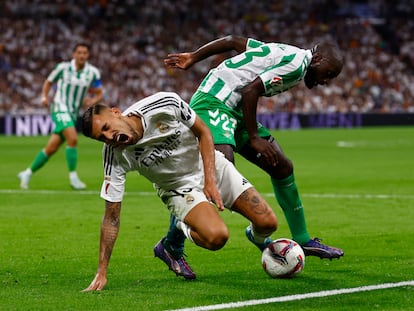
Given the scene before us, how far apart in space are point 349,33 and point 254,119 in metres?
39.9

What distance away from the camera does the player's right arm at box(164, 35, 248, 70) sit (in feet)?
28.7

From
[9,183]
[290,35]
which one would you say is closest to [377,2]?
[290,35]

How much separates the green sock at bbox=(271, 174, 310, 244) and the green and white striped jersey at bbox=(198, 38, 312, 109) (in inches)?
33.8

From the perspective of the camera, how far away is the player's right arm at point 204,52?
876cm

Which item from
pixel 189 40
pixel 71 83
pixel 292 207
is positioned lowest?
pixel 189 40

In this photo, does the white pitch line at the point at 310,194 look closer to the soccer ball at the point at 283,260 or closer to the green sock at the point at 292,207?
the green sock at the point at 292,207

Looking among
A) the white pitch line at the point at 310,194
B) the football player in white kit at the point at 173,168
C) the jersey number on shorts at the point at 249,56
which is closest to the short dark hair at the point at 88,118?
the football player in white kit at the point at 173,168

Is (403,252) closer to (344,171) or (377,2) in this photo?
(344,171)

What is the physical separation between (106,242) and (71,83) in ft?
31.8

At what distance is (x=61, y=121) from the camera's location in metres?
16.1

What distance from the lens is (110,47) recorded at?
40.0 metres

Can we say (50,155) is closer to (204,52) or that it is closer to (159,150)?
(204,52)

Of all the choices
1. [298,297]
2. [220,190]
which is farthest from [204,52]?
[298,297]

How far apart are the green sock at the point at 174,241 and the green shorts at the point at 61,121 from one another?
27.0ft
